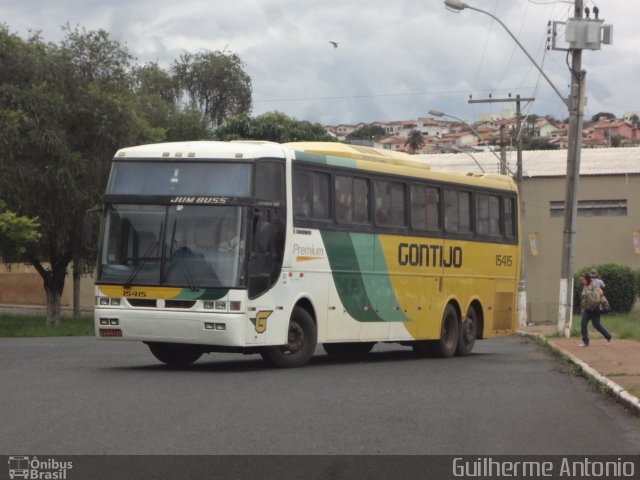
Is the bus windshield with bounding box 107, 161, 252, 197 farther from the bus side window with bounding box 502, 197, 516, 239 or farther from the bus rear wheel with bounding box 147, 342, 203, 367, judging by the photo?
the bus side window with bounding box 502, 197, 516, 239

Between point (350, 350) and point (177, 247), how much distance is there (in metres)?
7.77

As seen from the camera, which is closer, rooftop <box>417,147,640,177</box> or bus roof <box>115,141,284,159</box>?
bus roof <box>115,141,284,159</box>

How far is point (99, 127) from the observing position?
139 feet

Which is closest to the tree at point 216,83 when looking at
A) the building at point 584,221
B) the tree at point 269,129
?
the tree at point 269,129

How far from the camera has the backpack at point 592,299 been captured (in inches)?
1065

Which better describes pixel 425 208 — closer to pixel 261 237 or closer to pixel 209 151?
pixel 261 237

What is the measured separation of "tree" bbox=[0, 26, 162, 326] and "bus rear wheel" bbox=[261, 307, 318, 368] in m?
22.2

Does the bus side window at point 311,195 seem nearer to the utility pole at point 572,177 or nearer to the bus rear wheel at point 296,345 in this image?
the bus rear wheel at point 296,345

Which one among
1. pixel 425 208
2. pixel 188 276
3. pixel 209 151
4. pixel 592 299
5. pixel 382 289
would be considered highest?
pixel 209 151

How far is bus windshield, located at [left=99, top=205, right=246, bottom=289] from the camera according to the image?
58.5ft

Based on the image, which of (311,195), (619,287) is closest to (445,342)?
(311,195)

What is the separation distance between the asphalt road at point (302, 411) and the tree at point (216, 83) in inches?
2453

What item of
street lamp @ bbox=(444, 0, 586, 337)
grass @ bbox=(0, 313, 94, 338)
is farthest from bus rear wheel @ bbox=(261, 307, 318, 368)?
grass @ bbox=(0, 313, 94, 338)
